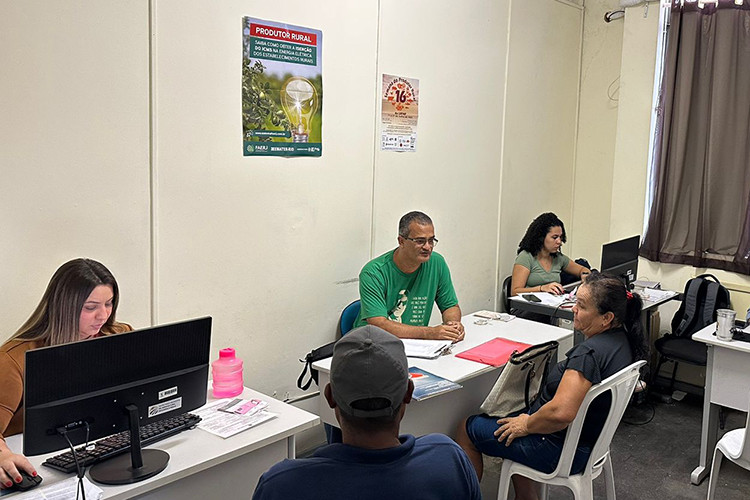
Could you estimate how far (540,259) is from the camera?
15.2 feet

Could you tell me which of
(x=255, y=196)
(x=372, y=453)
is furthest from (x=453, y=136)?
(x=372, y=453)

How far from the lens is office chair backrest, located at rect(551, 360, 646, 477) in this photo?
2.48m

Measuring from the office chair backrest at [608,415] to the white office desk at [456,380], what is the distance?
483 millimetres

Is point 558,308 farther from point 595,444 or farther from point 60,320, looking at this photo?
point 60,320

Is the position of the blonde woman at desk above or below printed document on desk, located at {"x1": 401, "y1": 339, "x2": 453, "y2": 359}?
above

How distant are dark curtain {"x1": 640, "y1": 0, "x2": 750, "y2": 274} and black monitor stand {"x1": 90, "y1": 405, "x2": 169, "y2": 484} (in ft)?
13.0

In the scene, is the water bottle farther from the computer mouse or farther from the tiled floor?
the tiled floor

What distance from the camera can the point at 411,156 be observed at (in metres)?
4.02

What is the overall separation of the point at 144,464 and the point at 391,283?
1686mm

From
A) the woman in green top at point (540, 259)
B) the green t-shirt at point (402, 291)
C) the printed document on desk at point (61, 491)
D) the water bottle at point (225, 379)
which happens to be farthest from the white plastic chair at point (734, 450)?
the printed document on desk at point (61, 491)

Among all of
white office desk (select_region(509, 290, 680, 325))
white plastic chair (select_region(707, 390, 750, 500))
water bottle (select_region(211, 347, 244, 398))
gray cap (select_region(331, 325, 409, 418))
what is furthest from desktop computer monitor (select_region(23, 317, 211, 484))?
white office desk (select_region(509, 290, 680, 325))

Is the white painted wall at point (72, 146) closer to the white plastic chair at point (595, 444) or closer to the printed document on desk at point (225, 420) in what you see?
the printed document on desk at point (225, 420)

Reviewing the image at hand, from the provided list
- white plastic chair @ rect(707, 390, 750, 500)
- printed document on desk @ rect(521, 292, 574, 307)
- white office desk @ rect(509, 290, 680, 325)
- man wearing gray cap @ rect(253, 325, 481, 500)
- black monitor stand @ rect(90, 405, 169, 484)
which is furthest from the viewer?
printed document on desk @ rect(521, 292, 574, 307)

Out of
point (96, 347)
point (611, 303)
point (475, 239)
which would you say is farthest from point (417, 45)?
point (96, 347)
